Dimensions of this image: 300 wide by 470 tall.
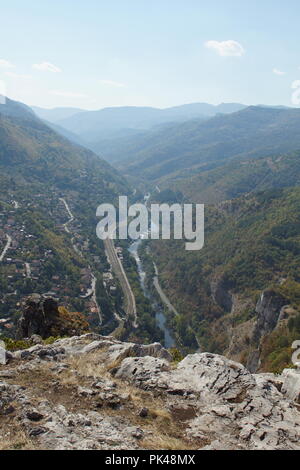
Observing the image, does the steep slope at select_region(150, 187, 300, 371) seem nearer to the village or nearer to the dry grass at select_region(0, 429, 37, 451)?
the village

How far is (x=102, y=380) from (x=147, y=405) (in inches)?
75.0

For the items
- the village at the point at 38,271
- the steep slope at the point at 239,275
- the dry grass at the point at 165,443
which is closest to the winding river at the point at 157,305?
the steep slope at the point at 239,275

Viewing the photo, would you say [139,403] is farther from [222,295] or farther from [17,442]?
[222,295]

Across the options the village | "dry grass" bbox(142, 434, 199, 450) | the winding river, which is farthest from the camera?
the winding river

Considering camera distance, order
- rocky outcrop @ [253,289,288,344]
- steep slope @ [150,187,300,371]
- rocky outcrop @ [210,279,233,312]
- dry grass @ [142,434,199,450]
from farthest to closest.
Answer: rocky outcrop @ [210,279,233,312], steep slope @ [150,187,300,371], rocky outcrop @ [253,289,288,344], dry grass @ [142,434,199,450]

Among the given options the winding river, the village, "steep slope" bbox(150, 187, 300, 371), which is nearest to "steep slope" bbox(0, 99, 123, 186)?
the village

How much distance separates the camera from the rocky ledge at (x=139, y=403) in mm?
9266

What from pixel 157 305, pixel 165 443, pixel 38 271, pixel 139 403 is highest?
pixel 165 443

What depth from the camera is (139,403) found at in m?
11.2

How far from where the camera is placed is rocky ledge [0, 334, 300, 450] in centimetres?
927

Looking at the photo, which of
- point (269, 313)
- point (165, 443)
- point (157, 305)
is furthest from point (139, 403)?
point (157, 305)

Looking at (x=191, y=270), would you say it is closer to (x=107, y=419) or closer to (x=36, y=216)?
(x=36, y=216)
